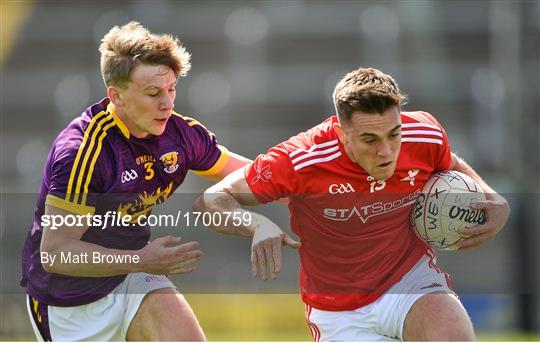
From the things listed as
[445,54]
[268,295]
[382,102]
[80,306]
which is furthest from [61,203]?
[445,54]

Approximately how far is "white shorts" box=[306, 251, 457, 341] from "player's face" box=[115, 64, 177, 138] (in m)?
1.31

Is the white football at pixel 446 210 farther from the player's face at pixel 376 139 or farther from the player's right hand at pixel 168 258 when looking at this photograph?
the player's right hand at pixel 168 258

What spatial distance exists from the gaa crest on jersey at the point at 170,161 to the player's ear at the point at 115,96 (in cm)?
35

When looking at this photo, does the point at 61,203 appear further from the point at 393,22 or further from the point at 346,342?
the point at 393,22

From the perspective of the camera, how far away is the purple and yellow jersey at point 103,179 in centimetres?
474

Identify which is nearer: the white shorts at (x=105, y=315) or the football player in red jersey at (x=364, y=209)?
the football player in red jersey at (x=364, y=209)

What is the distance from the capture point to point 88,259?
4742mm

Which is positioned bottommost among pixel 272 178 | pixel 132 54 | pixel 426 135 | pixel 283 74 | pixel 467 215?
pixel 467 215

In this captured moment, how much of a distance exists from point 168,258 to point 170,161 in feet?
2.10

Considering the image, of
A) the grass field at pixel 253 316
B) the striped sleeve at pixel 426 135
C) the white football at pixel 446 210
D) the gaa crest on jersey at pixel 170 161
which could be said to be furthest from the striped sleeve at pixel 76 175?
the grass field at pixel 253 316

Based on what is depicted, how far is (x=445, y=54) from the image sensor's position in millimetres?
14570

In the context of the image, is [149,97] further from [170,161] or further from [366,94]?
[366,94]

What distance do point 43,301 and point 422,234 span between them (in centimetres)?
197

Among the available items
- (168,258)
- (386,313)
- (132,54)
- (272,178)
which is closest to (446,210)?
(386,313)
